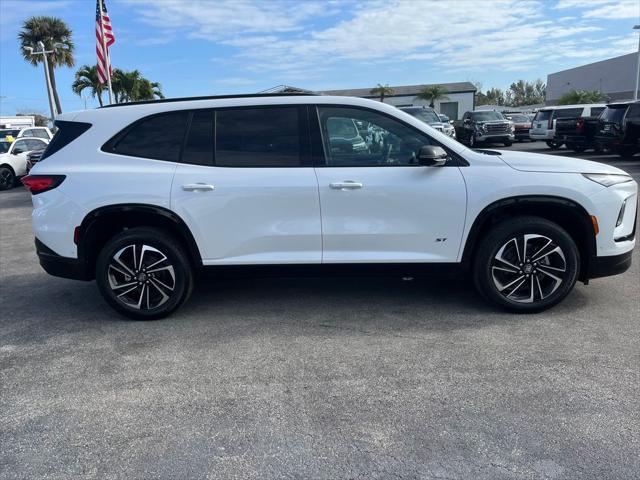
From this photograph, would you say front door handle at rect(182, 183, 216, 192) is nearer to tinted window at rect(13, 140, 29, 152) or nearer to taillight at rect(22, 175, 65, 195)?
taillight at rect(22, 175, 65, 195)

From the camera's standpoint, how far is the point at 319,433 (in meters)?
2.84

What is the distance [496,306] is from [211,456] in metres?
2.78

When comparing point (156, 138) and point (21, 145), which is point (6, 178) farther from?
point (156, 138)

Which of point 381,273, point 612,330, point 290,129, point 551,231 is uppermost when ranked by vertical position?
point 290,129

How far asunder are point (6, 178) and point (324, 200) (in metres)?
15.3

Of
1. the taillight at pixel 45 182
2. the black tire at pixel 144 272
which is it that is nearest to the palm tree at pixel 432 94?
the black tire at pixel 144 272

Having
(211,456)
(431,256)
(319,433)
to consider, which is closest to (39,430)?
(211,456)

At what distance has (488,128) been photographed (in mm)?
24469

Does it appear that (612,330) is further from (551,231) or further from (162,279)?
(162,279)

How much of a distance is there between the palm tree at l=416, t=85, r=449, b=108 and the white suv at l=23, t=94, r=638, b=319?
51.1m

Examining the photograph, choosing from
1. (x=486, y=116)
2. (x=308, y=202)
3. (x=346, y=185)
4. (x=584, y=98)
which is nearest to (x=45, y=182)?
(x=308, y=202)

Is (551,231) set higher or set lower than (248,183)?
lower

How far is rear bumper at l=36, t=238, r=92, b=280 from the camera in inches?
174

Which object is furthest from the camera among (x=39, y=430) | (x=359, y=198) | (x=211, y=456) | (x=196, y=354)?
(x=359, y=198)
